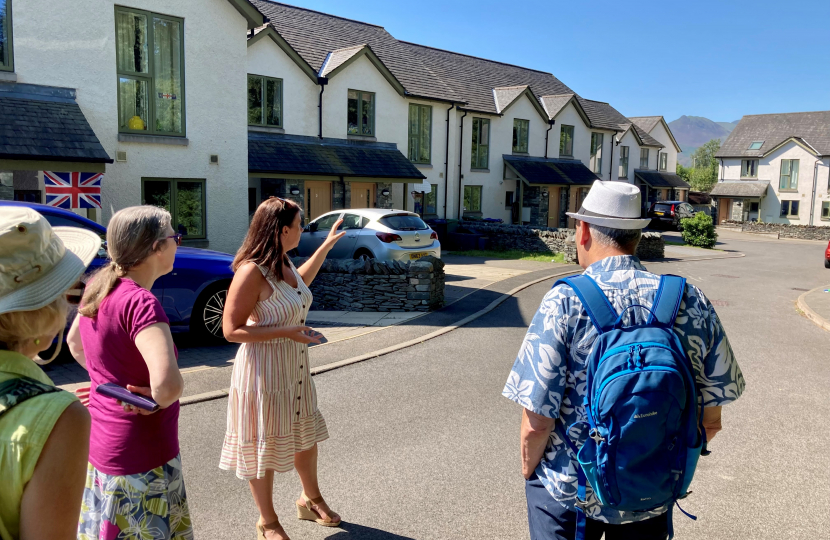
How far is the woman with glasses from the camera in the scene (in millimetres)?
2748

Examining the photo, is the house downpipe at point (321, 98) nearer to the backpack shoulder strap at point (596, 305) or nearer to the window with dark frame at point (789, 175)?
the backpack shoulder strap at point (596, 305)

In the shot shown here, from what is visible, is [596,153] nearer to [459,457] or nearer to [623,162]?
[623,162]

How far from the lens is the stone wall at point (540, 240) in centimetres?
2344

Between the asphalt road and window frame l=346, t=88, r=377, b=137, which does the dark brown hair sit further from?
window frame l=346, t=88, r=377, b=137

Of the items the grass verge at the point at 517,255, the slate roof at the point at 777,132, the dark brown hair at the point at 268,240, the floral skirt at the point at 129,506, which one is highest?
the slate roof at the point at 777,132

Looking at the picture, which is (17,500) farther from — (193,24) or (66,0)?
(193,24)

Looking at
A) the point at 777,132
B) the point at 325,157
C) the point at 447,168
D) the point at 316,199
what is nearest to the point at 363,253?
the point at 325,157

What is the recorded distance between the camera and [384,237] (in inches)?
584

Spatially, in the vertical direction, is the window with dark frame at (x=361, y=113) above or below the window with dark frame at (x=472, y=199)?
above

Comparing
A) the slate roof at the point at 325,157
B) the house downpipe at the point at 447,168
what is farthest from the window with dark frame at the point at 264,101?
the house downpipe at the point at 447,168

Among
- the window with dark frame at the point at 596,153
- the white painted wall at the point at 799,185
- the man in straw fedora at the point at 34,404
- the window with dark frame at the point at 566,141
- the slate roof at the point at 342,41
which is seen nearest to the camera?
the man in straw fedora at the point at 34,404

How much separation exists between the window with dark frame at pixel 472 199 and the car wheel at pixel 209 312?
2292 cm

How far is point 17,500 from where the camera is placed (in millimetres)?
1652

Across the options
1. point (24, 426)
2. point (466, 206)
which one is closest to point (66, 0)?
point (24, 426)
